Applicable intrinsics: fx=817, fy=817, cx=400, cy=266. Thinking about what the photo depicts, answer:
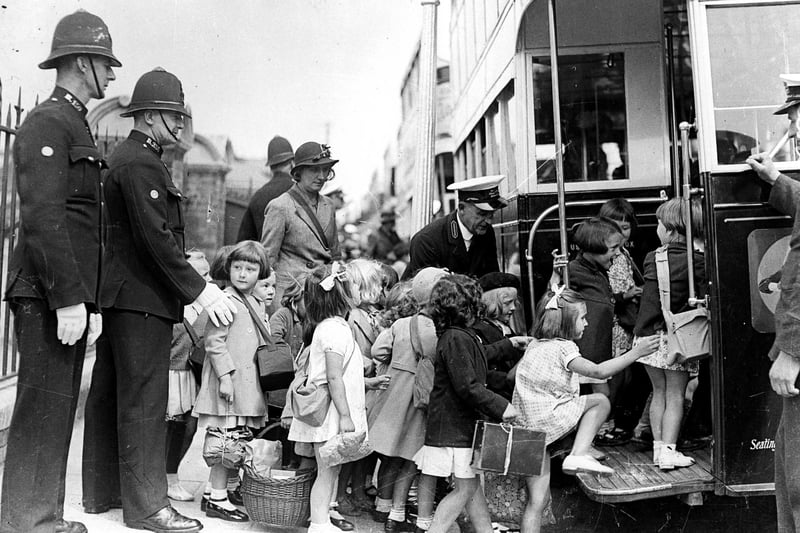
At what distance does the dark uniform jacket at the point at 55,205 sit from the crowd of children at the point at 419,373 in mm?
871

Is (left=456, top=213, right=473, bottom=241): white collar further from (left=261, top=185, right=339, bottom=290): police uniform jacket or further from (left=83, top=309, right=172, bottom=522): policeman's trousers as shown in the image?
(left=83, top=309, right=172, bottom=522): policeman's trousers

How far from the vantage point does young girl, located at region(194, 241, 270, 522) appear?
4.15 meters

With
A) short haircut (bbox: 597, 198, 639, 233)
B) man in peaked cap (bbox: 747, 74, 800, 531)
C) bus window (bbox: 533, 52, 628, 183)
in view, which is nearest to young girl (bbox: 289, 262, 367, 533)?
man in peaked cap (bbox: 747, 74, 800, 531)

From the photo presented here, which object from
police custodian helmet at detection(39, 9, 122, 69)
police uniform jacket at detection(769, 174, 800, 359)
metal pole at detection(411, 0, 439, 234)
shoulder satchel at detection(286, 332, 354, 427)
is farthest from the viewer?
metal pole at detection(411, 0, 439, 234)

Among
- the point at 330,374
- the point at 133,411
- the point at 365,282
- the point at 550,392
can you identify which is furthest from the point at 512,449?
the point at 133,411

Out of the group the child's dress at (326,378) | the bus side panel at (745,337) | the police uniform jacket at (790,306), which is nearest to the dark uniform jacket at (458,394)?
the child's dress at (326,378)

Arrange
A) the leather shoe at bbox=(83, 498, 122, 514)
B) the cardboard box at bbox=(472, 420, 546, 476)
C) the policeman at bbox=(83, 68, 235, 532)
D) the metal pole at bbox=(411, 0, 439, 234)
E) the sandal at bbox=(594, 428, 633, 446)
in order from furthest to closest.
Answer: the metal pole at bbox=(411, 0, 439, 234) → the sandal at bbox=(594, 428, 633, 446) → the leather shoe at bbox=(83, 498, 122, 514) → the policeman at bbox=(83, 68, 235, 532) → the cardboard box at bbox=(472, 420, 546, 476)

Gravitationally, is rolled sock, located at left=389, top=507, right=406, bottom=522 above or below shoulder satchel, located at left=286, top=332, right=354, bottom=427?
below

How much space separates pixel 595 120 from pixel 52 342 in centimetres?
391

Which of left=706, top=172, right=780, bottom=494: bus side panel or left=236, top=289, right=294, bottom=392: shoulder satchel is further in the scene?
left=236, top=289, right=294, bottom=392: shoulder satchel

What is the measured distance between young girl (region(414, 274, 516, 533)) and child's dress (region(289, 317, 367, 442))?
14.3 inches

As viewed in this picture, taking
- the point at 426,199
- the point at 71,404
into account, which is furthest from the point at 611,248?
the point at 71,404

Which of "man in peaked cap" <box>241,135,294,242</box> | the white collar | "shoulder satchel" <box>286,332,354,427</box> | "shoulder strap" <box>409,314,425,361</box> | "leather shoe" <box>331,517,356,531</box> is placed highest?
"man in peaked cap" <box>241,135,294,242</box>

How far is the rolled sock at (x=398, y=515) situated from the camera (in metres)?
4.30
